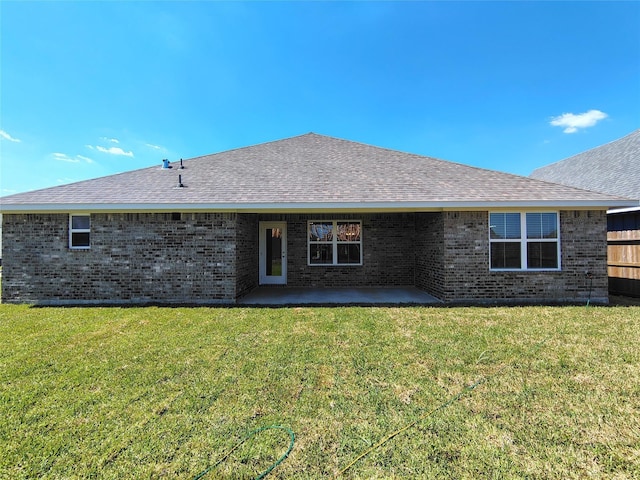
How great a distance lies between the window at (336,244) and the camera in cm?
1124

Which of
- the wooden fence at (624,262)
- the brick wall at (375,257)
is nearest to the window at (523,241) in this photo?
the brick wall at (375,257)

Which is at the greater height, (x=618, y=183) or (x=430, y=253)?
(x=618, y=183)

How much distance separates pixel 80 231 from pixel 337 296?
7661 millimetres

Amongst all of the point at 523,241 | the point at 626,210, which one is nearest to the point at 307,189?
the point at 523,241

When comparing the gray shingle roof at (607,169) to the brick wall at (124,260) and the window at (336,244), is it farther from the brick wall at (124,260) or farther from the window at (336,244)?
the brick wall at (124,260)

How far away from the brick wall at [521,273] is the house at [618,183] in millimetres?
1633

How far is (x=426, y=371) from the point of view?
4.09m

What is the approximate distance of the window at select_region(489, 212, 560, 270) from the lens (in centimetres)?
850

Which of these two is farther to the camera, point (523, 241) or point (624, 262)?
point (624, 262)

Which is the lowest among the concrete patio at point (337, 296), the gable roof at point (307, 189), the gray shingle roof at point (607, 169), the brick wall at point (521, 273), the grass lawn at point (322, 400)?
the grass lawn at point (322, 400)

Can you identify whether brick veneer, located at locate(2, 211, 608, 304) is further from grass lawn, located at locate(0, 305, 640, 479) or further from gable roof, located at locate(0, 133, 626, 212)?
grass lawn, located at locate(0, 305, 640, 479)

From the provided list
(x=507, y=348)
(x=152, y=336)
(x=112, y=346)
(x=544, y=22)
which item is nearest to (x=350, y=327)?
(x=507, y=348)

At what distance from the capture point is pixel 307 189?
353 inches

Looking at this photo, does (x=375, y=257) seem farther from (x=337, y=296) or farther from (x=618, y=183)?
(x=618, y=183)
